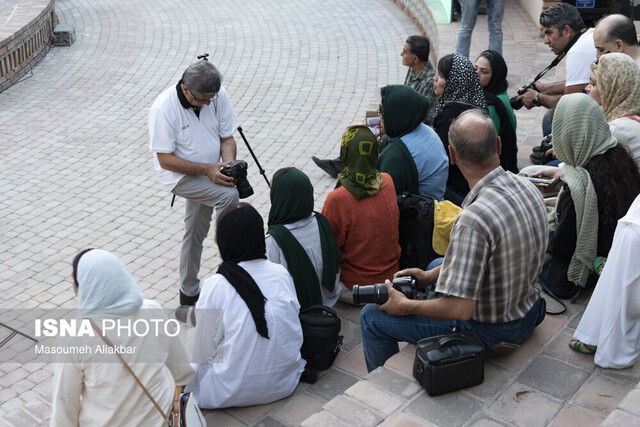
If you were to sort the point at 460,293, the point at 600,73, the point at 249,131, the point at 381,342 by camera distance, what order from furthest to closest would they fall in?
1. the point at 249,131
2. the point at 600,73
3. the point at 381,342
4. the point at 460,293

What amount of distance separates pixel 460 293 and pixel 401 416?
2.15 ft

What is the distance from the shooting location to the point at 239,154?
27.8 feet

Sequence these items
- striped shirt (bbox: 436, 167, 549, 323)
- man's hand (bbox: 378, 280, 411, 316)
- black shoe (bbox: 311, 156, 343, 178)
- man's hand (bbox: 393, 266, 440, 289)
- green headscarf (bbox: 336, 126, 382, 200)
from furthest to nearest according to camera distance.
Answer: black shoe (bbox: 311, 156, 343, 178) < green headscarf (bbox: 336, 126, 382, 200) < man's hand (bbox: 393, 266, 440, 289) < man's hand (bbox: 378, 280, 411, 316) < striped shirt (bbox: 436, 167, 549, 323)

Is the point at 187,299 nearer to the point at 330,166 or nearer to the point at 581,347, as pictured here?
the point at 330,166

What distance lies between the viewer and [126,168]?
8312 millimetres

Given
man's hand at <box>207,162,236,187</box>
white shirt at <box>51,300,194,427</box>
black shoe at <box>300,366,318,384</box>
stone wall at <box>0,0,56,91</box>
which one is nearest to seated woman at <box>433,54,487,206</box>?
man's hand at <box>207,162,236,187</box>

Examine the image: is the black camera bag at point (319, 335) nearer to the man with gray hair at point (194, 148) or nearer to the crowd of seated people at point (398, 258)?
the crowd of seated people at point (398, 258)

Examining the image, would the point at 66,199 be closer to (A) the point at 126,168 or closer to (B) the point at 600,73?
(A) the point at 126,168

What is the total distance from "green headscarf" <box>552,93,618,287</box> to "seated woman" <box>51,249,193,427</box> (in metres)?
2.41

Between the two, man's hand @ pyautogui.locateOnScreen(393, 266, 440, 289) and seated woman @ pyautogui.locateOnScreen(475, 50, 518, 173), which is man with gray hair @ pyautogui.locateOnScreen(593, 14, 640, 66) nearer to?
seated woman @ pyautogui.locateOnScreen(475, 50, 518, 173)

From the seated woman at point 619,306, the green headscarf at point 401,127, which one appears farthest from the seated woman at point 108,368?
the green headscarf at point 401,127

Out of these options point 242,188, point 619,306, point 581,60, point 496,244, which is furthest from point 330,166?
point 496,244

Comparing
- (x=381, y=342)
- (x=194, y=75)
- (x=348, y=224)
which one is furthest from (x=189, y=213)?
(x=381, y=342)

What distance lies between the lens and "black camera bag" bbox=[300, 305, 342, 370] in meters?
4.14
